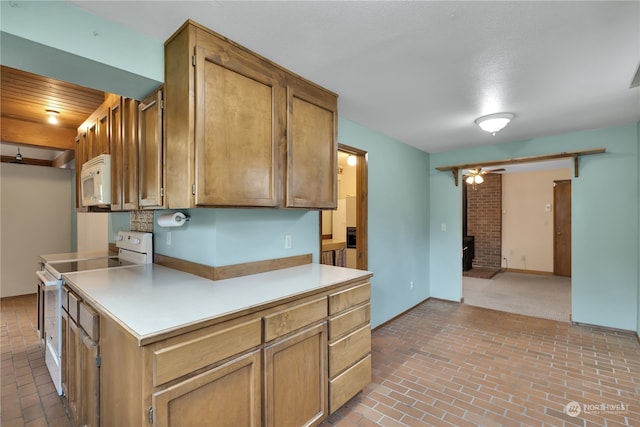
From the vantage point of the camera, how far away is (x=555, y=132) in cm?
352

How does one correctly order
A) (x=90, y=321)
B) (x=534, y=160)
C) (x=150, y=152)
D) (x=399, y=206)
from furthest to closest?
→ (x=399, y=206) → (x=534, y=160) → (x=150, y=152) → (x=90, y=321)

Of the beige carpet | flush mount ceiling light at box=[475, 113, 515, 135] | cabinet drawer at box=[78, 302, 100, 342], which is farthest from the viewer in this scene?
the beige carpet

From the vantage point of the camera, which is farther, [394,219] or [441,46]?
[394,219]

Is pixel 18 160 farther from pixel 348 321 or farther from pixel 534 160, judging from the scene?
pixel 534 160

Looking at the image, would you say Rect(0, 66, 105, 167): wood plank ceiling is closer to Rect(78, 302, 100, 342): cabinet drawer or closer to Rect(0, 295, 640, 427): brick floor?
Rect(78, 302, 100, 342): cabinet drawer

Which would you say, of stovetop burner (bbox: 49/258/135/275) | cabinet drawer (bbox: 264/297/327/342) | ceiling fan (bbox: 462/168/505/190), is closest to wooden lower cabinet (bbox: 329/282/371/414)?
cabinet drawer (bbox: 264/297/327/342)

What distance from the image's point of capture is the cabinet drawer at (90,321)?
5.03 feet

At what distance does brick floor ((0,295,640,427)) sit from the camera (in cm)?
201

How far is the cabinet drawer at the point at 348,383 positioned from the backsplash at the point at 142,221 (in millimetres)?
2050

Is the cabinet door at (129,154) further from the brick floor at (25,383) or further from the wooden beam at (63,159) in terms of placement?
the wooden beam at (63,159)

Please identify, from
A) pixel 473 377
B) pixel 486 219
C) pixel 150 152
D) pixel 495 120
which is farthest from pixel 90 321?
pixel 486 219

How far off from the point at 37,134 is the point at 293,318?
4146 mm

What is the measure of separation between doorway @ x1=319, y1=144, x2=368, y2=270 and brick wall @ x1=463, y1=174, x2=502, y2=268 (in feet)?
11.3

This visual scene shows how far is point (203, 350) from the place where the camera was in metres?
1.24
